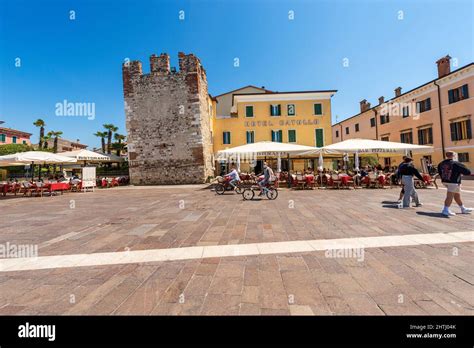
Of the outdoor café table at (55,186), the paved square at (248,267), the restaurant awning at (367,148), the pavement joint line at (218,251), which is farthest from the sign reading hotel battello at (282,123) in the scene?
the pavement joint line at (218,251)

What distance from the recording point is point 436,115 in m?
22.5

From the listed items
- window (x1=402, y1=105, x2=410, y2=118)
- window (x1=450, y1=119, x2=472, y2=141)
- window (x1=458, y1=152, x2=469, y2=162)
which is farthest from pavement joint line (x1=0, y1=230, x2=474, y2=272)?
window (x1=402, y1=105, x2=410, y2=118)

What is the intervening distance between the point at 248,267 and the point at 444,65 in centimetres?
3005

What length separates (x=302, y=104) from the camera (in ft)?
81.9

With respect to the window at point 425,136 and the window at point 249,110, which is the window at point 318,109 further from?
the window at point 425,136

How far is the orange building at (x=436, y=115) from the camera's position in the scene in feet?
64.6

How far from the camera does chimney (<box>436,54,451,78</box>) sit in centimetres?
2178

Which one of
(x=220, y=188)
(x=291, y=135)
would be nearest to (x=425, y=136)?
(x=291, y=135)

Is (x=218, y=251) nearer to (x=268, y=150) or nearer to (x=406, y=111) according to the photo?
(x=268, y=150)
